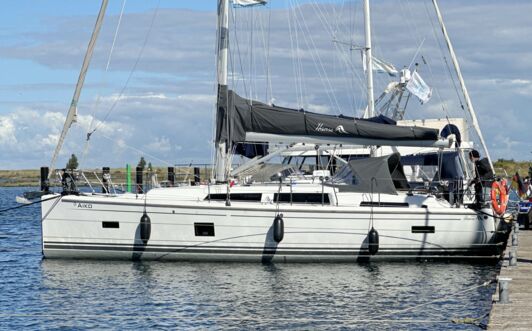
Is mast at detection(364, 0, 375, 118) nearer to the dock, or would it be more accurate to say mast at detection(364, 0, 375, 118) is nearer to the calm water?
the calm water

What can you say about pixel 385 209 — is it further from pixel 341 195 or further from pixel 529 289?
pixel 529 289

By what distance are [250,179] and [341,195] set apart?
13.2 ft

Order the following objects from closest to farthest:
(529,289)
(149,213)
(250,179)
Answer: (529,289)
(149,213)
(250,179)

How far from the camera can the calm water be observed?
64.3 feet

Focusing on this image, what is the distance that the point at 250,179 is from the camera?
29.9 metres

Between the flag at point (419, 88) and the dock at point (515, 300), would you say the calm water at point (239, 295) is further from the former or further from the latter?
the flag at point (419, 88)

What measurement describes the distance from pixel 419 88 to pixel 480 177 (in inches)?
461

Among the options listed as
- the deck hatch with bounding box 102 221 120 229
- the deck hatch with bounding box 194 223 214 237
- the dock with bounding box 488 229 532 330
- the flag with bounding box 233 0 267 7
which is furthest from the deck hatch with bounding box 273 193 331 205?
the flag with bounding box 233 0 267 7

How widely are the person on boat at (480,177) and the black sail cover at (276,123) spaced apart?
7.77 ft

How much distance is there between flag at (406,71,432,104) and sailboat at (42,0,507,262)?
10732mm

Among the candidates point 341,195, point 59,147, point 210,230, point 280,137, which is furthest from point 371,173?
point 59,147

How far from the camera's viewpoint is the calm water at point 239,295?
19609 mm

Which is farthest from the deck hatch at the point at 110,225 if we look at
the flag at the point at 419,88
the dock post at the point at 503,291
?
the flag at the point at 419,88

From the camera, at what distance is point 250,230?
26234 millimetres
